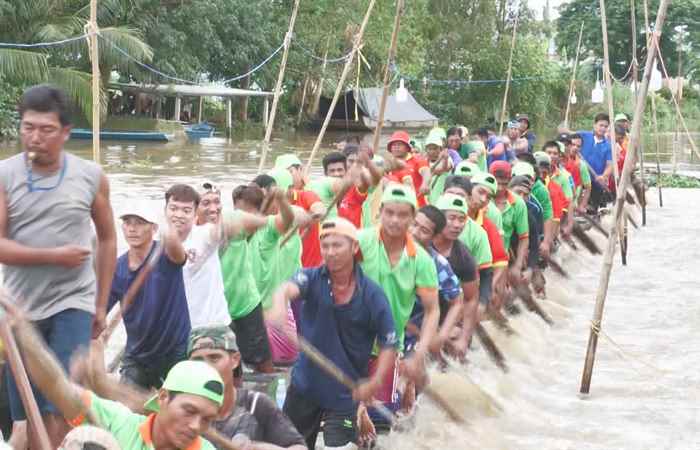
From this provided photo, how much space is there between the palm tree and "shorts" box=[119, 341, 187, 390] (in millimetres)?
20496

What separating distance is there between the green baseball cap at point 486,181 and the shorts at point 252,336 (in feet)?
7.50

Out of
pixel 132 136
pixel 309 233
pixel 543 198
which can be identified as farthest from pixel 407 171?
pixel 132 136

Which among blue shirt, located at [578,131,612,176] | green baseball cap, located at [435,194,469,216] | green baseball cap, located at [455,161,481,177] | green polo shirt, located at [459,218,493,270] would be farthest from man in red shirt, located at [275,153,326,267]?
blue shirt, located at [578,131,612,176]

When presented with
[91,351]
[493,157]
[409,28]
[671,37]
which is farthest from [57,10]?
[671,37]

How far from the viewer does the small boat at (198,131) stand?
116ft

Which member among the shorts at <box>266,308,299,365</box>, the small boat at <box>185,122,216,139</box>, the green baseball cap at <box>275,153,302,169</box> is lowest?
the small boat at <box>185,122,216,139</box>

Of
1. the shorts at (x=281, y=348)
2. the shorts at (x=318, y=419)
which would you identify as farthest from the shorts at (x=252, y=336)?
the shorts at (x=318, y=419)

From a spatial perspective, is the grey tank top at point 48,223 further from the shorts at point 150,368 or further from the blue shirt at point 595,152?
the blue shirt at point 595,152

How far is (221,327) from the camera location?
4160 mm

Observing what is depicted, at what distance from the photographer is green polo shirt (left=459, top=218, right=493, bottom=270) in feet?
23.2

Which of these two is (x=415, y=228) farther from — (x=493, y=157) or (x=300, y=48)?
(x=300, y=48)

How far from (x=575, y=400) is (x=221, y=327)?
4.01 metres

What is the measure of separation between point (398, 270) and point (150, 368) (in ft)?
4.22

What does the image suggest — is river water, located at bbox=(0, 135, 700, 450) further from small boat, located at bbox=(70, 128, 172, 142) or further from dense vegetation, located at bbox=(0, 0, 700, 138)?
small boat, located at bbox=(70, 128, 172, 142)
